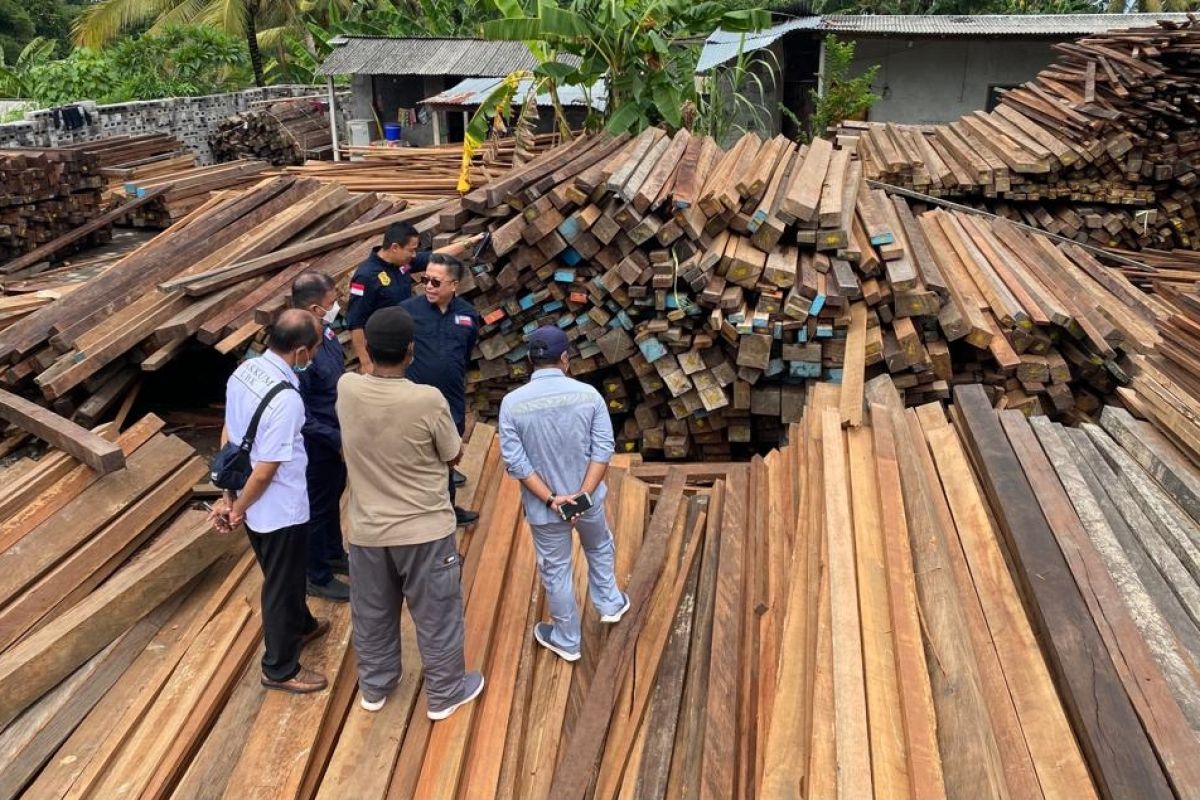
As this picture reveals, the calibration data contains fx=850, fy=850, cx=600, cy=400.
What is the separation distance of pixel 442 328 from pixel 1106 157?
10150 mm

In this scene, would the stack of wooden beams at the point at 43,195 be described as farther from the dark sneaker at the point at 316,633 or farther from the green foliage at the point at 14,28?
the green foliage at the point at 14,28

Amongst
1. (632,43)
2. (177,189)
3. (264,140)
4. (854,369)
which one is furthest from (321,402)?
(264,140)

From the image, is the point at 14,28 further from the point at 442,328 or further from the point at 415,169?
the point at 442,328

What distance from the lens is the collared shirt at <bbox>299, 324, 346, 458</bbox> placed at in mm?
4031

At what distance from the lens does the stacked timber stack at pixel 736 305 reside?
6.19 m

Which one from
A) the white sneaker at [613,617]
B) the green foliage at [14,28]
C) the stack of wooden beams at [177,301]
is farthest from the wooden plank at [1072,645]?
the green foliage at [14,28]

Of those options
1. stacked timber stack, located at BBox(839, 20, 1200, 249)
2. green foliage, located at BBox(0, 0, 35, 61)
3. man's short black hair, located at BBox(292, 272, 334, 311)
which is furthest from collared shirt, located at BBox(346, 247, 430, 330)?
green foliage, located at BBox(0, 0, 35, 61)

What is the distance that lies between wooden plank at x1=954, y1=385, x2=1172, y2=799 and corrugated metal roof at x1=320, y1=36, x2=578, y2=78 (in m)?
15.9

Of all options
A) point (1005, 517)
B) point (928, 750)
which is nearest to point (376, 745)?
point (928, 750)

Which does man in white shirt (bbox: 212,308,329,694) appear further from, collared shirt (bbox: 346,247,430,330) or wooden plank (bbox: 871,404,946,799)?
wooden plank (bbox: 871,404,946,799)

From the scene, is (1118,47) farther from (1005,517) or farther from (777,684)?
(777,684)

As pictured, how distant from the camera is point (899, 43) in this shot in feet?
60.3

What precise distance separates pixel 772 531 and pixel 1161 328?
3.45m

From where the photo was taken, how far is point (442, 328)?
4.61 m
